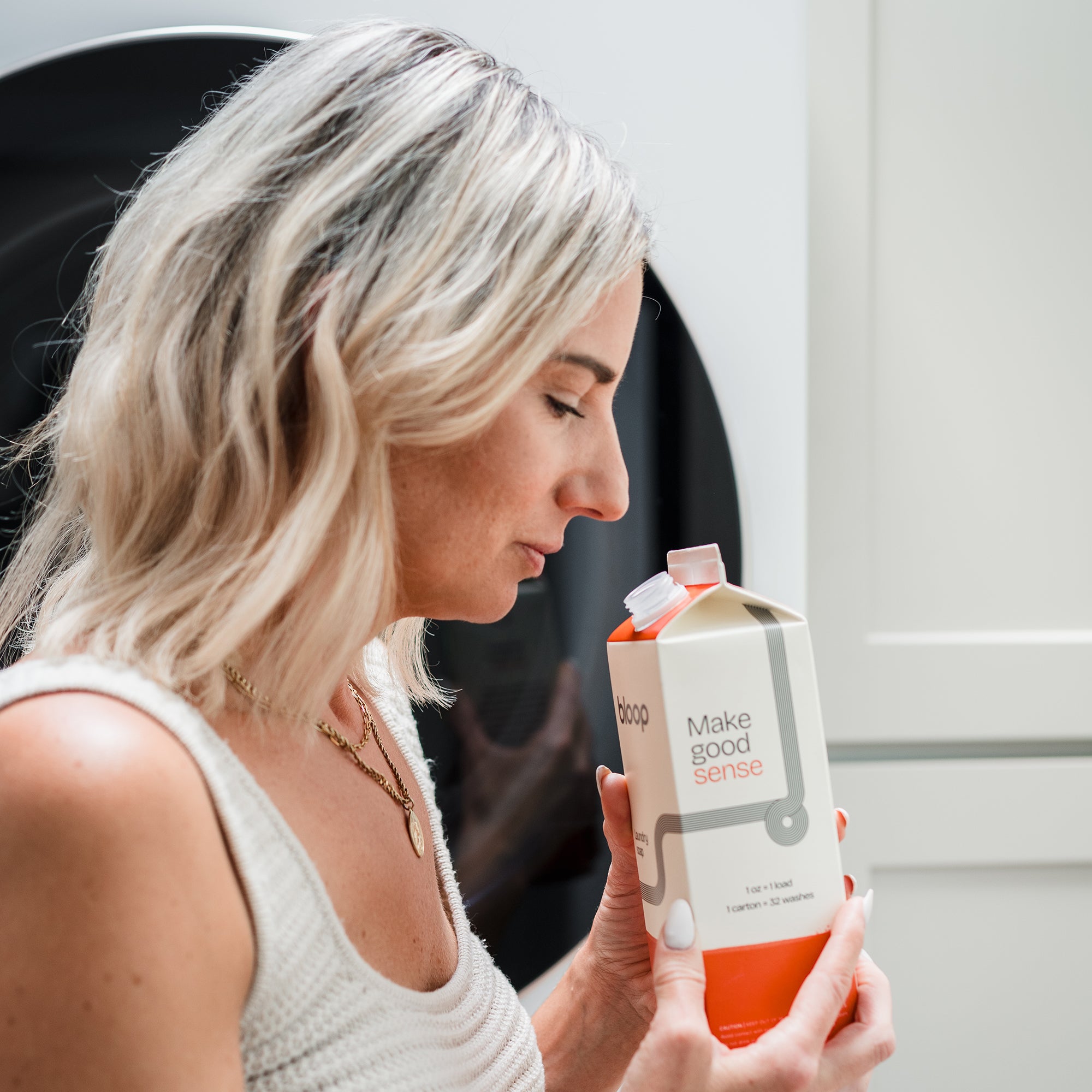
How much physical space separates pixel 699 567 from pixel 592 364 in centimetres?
11

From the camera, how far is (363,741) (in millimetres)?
572

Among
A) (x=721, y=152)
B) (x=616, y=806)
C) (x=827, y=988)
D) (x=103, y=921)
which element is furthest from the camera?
(x=721, y=152)

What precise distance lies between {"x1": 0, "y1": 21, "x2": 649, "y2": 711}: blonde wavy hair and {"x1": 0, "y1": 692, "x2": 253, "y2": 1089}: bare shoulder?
0.20 ft

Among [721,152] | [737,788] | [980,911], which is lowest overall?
[980,911]

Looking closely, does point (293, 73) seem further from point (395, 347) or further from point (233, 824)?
point (233, 824)

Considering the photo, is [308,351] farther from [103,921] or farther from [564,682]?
[564,682]

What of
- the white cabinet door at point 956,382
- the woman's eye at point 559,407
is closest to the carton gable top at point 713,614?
the woman's eye at point 559,407

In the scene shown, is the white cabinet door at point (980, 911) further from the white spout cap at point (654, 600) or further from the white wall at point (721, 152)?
the white spout cap at point (654, 600)

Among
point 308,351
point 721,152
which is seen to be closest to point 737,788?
point 308,351

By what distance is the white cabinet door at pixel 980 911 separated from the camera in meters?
0.82

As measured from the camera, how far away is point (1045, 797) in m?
0.82

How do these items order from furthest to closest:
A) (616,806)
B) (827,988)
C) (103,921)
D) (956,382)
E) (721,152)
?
(956,382) < (721,152) < (616,806) < (827,988) < (103,921)

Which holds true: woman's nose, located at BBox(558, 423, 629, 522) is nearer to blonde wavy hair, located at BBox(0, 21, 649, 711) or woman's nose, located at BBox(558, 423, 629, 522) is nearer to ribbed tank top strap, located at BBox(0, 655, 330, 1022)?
blonde wavy hair, located at BBox(0, 21, 649, 711)

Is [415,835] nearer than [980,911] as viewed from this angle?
Yes
